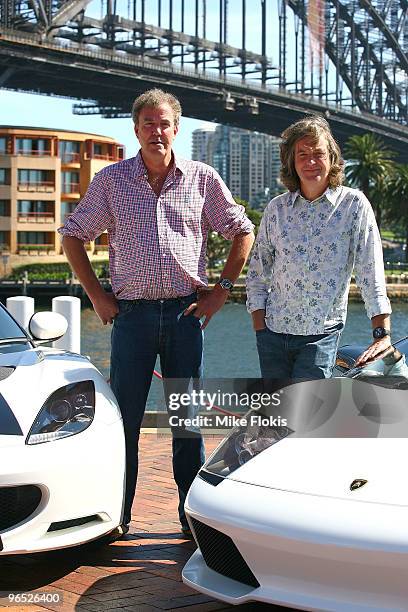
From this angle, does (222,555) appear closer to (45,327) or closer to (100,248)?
(45,327)

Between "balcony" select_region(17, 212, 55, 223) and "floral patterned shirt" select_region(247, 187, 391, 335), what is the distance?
5397cm

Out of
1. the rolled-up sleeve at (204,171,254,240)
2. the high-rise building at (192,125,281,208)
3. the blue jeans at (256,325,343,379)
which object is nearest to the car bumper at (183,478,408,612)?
the blue jeans at (256,325,343,379)

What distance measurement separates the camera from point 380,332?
11.1 ft

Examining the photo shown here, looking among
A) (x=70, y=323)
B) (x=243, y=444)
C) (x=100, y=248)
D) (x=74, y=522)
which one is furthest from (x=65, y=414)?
(x=100, y=248)

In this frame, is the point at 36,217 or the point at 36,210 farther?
the point at 36,210

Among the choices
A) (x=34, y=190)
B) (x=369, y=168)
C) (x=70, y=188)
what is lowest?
(x=34, y=190)

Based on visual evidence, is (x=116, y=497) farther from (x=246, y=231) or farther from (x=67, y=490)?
(x=246, y=231)

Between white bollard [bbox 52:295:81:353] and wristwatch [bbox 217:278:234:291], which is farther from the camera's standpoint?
white bollard [bbox 52:295:81:353]

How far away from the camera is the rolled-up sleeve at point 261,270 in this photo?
370cm

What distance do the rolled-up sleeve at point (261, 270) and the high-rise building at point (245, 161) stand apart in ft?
490

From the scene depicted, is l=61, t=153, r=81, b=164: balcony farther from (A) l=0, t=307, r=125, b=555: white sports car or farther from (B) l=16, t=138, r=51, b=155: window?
(A) l=0, t=307, r=125, b=555: white sports car

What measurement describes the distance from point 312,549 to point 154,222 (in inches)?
64.1

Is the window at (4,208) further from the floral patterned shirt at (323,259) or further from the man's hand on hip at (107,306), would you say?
the floral patterned shirt at (323,259)

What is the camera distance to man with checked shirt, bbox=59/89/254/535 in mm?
3826
